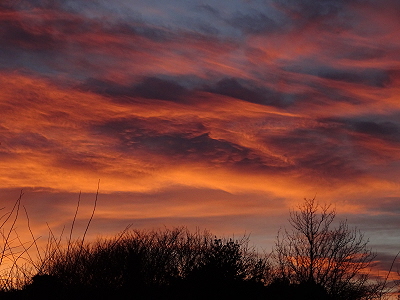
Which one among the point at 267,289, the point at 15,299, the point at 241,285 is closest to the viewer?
the point at 15,299

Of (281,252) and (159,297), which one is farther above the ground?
(281,252)

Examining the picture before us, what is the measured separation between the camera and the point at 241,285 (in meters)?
23.2

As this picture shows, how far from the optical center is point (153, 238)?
134 feet

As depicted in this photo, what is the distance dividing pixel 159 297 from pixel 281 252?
81.3ft

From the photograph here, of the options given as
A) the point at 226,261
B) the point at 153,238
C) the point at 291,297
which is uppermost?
the point at 153,238

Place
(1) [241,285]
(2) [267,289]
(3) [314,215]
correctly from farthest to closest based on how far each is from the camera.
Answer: (3) [314,215] < (2) [267,289] < (1) [241,285]

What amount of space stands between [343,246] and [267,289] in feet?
51.2

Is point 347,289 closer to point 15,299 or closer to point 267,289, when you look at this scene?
point 267,289

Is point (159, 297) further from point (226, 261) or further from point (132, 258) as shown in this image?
point (132, 258)

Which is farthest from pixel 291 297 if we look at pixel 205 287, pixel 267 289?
pixel 205 287

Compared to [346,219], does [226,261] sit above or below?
below

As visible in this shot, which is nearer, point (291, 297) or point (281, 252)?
point (291, 297)

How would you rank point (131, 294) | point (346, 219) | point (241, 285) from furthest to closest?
point (346, 219) → point (241, 285) → point (131, 294)

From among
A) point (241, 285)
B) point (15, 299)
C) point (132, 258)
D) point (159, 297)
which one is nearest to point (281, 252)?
point (132, 258)
